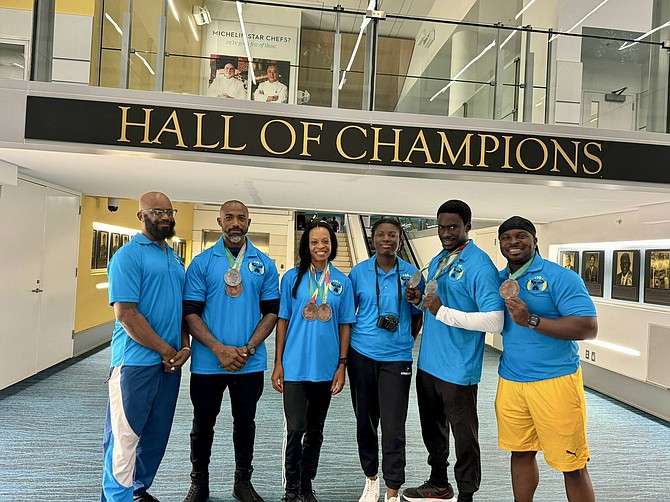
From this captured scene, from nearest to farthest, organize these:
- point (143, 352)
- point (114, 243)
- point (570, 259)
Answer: point (143, 352), point (570, 259), point (114, 243)

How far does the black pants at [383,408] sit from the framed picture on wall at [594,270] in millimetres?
5380

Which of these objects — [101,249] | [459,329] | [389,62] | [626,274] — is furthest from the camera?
[101,249]

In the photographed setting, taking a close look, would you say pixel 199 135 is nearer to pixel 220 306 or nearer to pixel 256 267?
pixel 256 267

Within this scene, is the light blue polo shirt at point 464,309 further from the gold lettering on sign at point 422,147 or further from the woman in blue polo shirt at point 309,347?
Result: the gold lettering on sign at point 422,147

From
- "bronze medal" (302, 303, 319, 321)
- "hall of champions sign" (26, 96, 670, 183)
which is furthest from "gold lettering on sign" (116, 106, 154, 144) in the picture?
"bronze medal" (302, 303, 319, 321)

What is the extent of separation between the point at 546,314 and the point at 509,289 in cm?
25

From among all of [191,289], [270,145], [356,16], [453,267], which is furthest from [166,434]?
[356,16]

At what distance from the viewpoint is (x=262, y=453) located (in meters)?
4.16

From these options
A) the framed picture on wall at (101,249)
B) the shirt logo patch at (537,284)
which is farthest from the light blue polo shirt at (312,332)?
the framed picture on wall at (101,249)

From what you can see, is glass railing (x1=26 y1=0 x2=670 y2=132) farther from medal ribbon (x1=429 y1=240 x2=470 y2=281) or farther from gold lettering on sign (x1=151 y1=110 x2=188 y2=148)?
medal ribbon (x1=429 y1=240 x2=470 y2=281)

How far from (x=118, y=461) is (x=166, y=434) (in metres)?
0.33

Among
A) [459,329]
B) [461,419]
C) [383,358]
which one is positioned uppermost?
[459,329]

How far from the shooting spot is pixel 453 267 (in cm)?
300

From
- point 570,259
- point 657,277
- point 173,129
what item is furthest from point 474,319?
point 570,259
